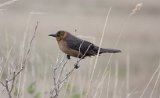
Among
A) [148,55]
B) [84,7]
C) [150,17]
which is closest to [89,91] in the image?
[148,55]

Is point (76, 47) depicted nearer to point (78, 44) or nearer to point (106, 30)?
point (78, 44)

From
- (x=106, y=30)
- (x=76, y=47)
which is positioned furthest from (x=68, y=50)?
(x=106, y=30)

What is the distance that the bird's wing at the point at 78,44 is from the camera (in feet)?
23.3

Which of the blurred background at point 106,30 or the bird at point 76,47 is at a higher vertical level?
the bird at point 76,47

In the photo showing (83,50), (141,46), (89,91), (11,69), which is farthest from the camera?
(141,46)

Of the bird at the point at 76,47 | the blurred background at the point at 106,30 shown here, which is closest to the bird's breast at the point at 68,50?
the bird at the point at 76,47

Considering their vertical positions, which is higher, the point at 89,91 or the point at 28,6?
the point at 89,91

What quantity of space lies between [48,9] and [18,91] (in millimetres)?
15582

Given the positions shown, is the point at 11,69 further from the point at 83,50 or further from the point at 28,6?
the point at 28,6

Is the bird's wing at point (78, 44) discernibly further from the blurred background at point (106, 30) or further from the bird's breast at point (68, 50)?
the blurred background at point (106, 30)

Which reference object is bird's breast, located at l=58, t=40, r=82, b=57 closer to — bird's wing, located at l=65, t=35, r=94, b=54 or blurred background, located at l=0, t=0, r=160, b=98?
bird's wing, located at l=65, t=35, r=94, b=54

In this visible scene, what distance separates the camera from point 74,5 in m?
23.8

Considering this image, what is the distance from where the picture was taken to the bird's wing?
23.3 ft

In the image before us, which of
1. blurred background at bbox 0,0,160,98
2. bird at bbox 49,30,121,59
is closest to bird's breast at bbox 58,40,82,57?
bird at bbox 49,30,121,59
